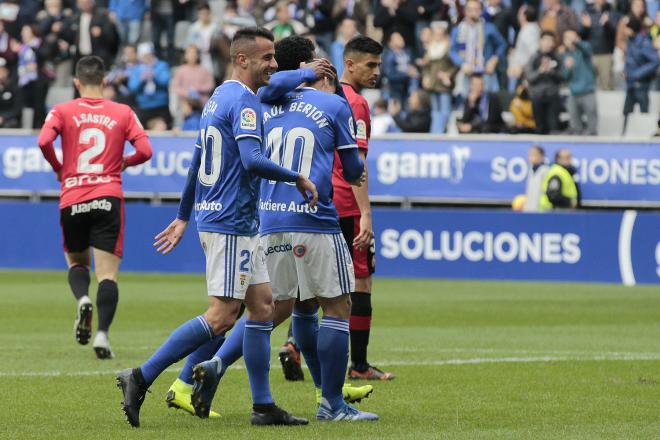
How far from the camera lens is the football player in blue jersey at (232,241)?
7824mm

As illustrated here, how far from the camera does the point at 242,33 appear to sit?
7906 millimetres

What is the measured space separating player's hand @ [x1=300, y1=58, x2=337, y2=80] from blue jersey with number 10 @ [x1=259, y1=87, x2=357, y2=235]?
0.10 metres

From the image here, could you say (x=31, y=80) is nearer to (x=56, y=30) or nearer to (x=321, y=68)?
(x=56, y=30)

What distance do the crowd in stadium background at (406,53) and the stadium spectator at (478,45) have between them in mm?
21

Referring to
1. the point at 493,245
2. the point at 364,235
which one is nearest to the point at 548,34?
the point at 493,245

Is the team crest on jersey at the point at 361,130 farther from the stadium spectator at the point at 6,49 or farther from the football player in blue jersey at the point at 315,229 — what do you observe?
the stadium spectator at the point at 6,49

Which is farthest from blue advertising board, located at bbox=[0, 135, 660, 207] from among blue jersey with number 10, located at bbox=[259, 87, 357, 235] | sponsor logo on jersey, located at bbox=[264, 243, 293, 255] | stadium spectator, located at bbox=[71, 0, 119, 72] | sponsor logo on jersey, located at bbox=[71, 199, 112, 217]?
sponsor logo on jersey, located at bbox=[264, 243, 293, 255]

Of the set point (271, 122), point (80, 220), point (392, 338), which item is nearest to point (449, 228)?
point (392, 338)

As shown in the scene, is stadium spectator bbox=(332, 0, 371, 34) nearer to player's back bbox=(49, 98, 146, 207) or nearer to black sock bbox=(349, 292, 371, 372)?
player's back bbox=(49, 98, 146, 207)

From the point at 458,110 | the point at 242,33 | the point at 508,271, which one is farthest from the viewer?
the point at 458,110

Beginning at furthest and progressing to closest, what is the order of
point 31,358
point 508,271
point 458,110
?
point 458,110 → point 508,271 → point 31,358

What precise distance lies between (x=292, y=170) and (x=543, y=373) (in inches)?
132

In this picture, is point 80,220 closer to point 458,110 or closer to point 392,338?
point 392,338

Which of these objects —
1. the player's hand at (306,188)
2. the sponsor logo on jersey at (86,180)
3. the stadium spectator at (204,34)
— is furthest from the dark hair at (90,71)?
the stadium spectator at (204,34)
